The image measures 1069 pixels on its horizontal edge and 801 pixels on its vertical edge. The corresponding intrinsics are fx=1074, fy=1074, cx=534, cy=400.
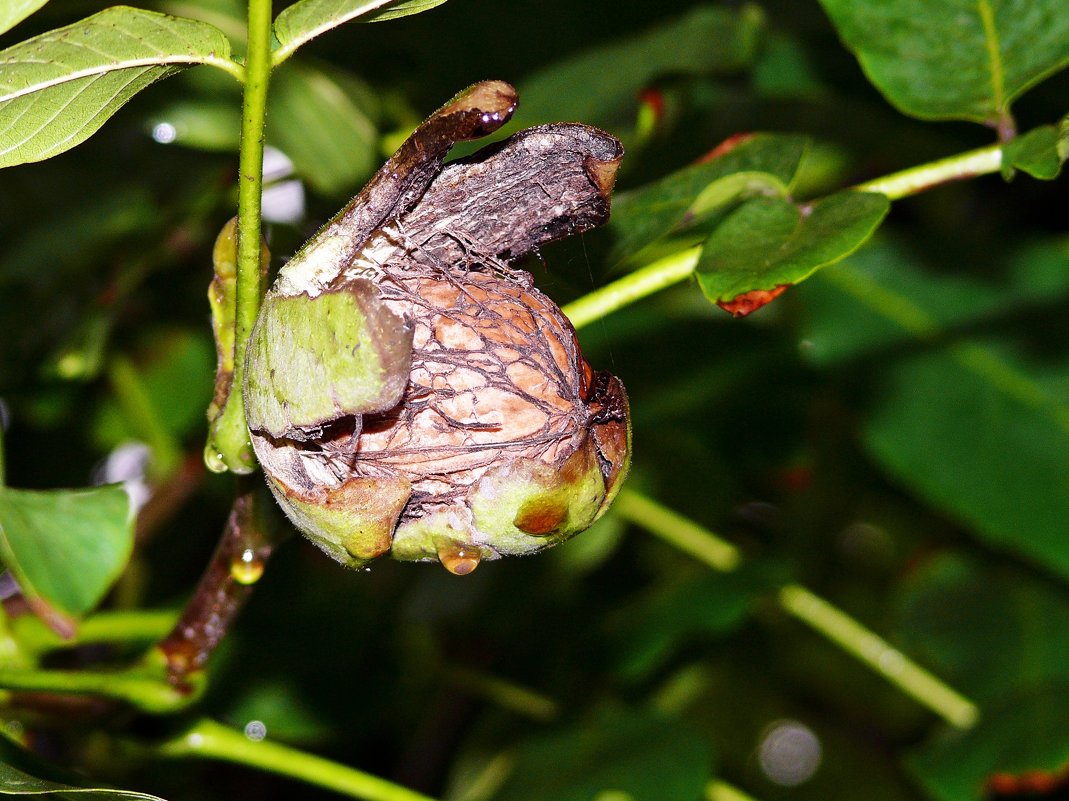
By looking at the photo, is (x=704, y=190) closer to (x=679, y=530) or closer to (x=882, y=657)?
(x=679, y=530)

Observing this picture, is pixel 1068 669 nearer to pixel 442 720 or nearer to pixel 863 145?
pixel 863 145

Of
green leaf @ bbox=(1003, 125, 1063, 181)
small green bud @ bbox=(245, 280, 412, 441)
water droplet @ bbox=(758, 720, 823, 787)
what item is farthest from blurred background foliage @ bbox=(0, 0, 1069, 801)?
small green bud @ bbox=(245, 280, 412, 441)

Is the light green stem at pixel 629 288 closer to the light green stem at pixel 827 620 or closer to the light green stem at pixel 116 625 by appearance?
the light green stem at pixel 116 625

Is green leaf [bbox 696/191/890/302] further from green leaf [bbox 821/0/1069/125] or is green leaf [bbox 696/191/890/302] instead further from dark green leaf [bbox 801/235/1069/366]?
dark green leaf [bbox 801/235/1069/366]

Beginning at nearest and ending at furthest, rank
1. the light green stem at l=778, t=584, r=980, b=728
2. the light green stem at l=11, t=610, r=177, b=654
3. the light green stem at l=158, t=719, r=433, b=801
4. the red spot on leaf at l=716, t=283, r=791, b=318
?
the red spot on leaf at l=716, t=283, r=791, b=318, the light green stem at l=158, t=719, r=433, b=801, the light green stem at l=11, t=610, r=177, b=654, the light green stem at l=778, t=584, r=980, b=728

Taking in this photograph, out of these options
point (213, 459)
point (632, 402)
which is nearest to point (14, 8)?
point (213, 459)

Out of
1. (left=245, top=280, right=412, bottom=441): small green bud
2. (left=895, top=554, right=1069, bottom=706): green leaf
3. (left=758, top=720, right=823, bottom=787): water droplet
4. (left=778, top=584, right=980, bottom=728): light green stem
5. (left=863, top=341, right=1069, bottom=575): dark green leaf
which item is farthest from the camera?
(left=758, top=720, right=823, bottom=787): water droplet
